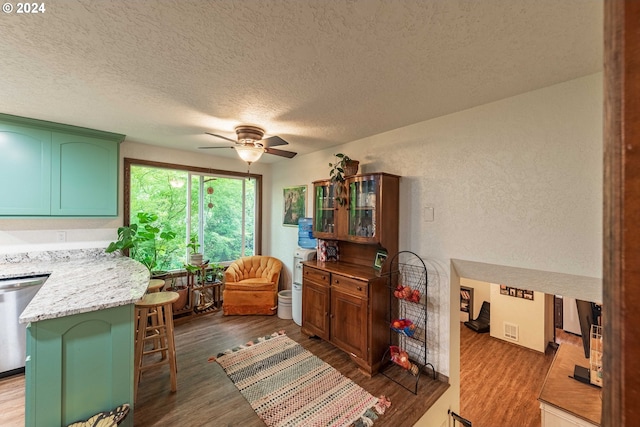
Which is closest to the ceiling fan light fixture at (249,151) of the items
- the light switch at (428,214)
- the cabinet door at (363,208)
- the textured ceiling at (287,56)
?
the textured ceiling at (287,56)

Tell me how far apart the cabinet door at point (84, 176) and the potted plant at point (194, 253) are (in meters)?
1.06

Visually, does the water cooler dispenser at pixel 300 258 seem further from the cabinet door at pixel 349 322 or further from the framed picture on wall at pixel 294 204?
the cabinet door at pixel 349 322

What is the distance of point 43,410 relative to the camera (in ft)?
4.54

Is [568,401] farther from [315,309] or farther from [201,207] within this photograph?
[201,207]

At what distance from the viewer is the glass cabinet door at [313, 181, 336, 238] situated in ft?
10.2

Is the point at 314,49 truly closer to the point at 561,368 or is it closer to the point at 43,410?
the point at 43,410

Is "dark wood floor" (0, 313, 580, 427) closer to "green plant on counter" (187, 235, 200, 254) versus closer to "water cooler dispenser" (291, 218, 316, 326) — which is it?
"water cooler dispenser" (291, 218, 316, 326)

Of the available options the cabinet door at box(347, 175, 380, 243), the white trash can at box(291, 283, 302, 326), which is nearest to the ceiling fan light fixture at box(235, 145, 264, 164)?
Result: the cabinet door at box(347, 175, 380, 243)

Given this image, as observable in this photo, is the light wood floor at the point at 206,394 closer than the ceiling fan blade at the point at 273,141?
Yes

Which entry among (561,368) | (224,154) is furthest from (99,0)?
(561,368)

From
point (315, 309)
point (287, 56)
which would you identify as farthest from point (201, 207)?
point (287, 56)

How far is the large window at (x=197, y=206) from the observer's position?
350cm

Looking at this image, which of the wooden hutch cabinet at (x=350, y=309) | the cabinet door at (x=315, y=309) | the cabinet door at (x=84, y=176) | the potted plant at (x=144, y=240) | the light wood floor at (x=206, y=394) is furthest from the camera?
the potted plant at (x=144, y=240)

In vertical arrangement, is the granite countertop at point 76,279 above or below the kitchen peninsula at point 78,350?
above
